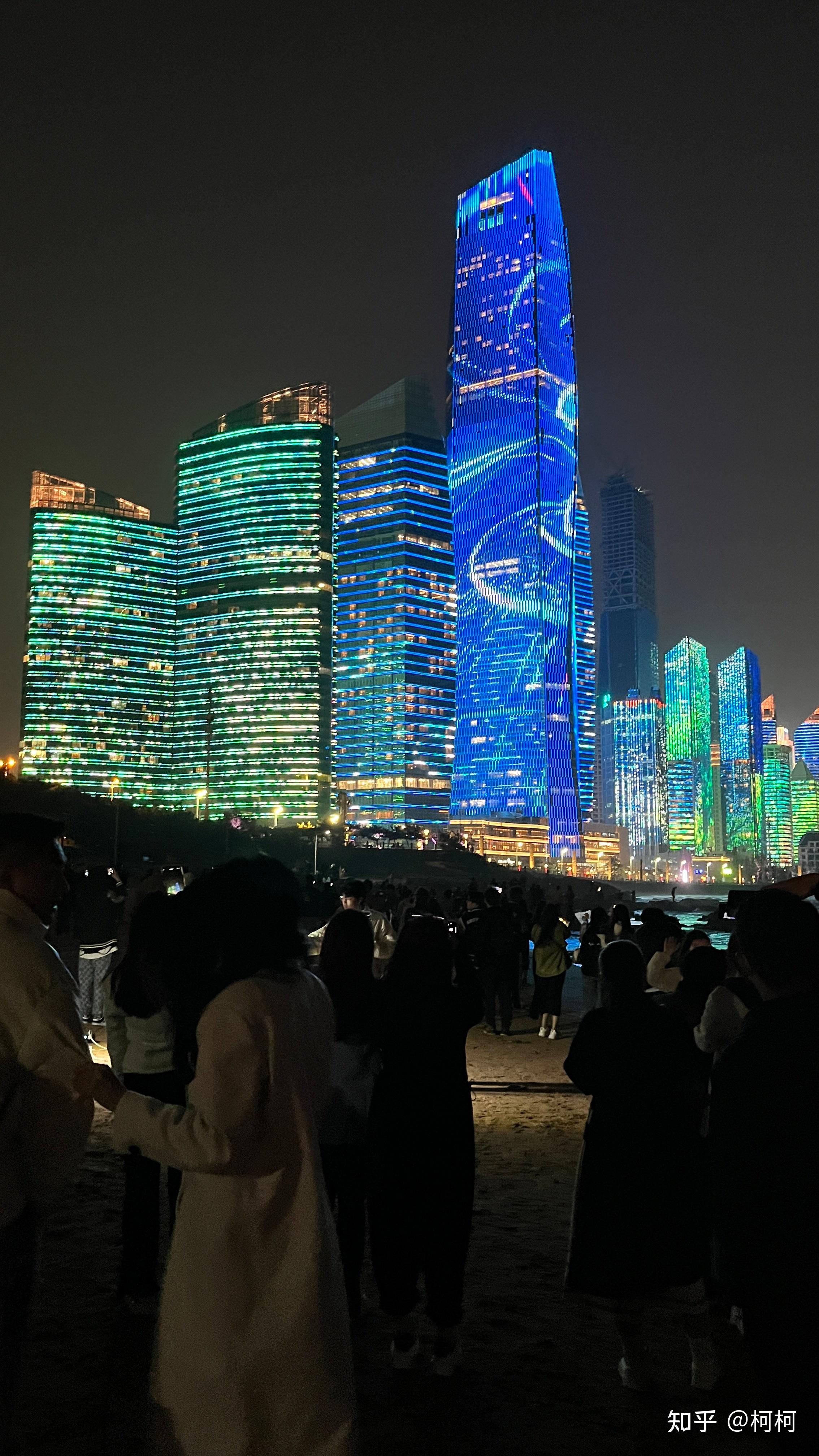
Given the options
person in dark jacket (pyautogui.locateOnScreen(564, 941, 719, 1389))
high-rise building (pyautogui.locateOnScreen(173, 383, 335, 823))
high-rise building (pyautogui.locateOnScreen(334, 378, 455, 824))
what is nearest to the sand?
person in dark jacket (pyautogui.locateOnScreen(564, 941, 719, 1389))

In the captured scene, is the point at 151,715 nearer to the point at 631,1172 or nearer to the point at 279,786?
the point at 279,786

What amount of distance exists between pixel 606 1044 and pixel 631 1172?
18.6 inches

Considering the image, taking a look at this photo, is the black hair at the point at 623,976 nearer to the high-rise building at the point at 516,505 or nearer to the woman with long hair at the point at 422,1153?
the woman with long hair at the point at 422,1153

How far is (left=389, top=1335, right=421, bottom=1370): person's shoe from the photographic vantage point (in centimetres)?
444

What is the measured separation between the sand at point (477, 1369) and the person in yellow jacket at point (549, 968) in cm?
646

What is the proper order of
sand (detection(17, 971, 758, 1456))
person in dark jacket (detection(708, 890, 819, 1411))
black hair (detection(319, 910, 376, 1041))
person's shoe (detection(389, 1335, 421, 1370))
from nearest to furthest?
1. person in dark jacket (detection(708, 890, 819, 1411))
2. sand (detection(17, 971, 758, 1456))
3. person's shoe (detection(389, 1335, 421, 1370))
4. black hair (detection(319, 910, 376, 1041))

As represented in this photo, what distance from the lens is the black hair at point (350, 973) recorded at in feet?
15.7

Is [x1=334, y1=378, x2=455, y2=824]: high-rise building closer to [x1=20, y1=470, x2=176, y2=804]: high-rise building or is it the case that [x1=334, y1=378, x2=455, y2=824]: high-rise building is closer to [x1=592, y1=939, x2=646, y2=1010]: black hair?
[x1=20, y1=470, x2=176, y2=804]: high-rise building

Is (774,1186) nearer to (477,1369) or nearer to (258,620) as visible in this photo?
(477,1369)

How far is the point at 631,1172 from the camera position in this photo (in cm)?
416

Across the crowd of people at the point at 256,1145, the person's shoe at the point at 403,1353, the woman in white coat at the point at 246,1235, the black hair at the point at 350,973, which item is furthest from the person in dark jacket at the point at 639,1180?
the woman in white coat at the point at 246,1235

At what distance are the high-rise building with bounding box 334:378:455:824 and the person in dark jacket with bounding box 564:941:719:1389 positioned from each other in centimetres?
15179

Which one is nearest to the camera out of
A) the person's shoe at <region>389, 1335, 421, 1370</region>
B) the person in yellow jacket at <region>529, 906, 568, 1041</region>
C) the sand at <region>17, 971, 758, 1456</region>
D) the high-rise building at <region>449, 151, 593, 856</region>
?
the sand at <region>17, 971, 758, 1456</region>


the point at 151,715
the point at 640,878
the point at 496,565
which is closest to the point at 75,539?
the point at 151,715
